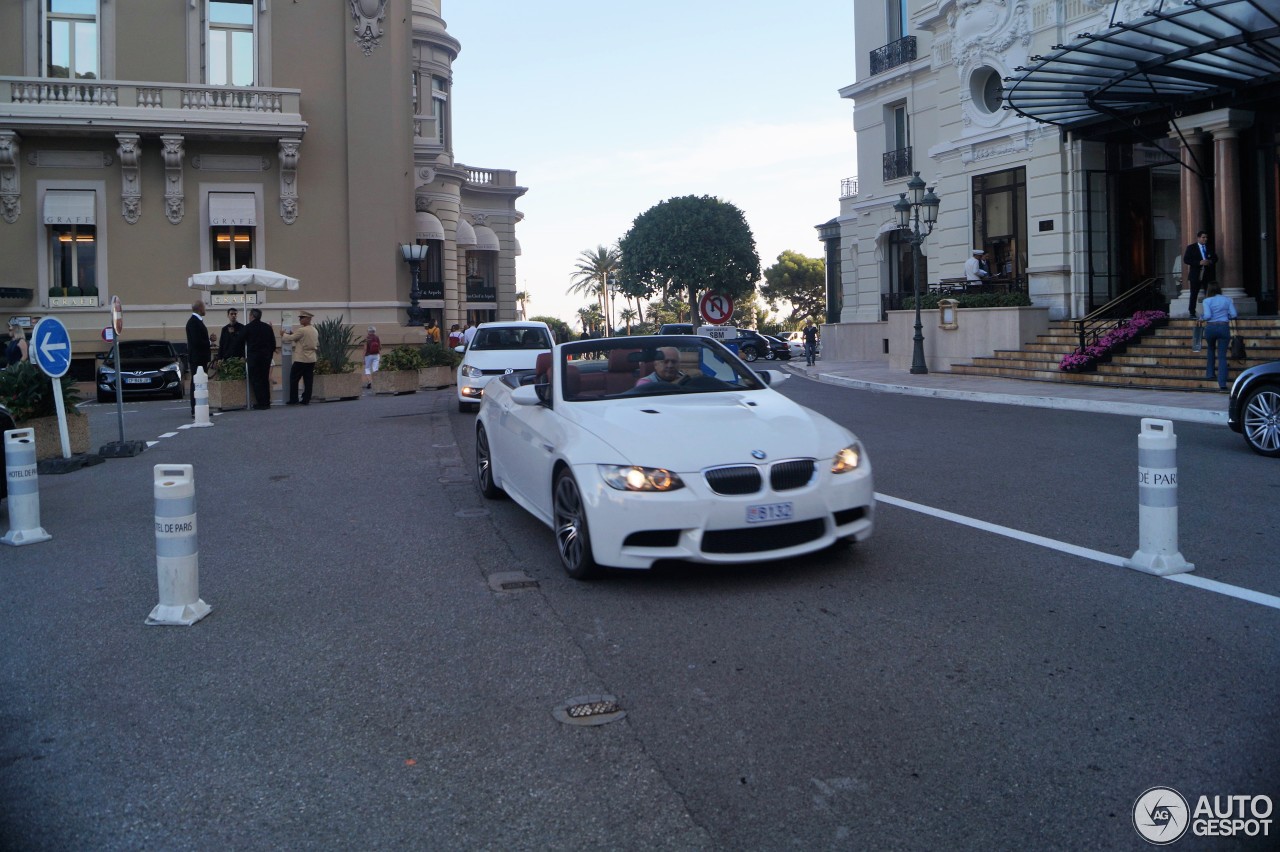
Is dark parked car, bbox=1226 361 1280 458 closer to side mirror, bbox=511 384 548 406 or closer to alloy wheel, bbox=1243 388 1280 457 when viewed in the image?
alloy wheel, bbox=1243 388 1280 457

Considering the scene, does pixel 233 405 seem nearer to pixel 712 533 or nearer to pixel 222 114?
pixel 222 114

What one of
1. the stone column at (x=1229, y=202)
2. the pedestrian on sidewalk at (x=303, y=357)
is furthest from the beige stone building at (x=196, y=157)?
the stone column at (x=1229, y=202)

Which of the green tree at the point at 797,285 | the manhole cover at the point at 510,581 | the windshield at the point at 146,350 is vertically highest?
the green tree at the point at 797,285

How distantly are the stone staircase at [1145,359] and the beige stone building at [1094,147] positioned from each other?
73cm

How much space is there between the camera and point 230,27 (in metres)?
31.0

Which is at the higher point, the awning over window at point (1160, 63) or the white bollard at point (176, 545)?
the awning over window at point (1160, 63)

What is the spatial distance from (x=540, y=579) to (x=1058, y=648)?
2.98 metres

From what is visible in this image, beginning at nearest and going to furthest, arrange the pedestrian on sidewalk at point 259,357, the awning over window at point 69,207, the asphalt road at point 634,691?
the asphalt road at point 634,691 → the pedestrian on sidewalk at point 259,357 → the awning over window at point 69,207

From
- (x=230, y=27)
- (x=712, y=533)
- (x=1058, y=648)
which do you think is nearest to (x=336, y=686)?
(x=712, y=533)

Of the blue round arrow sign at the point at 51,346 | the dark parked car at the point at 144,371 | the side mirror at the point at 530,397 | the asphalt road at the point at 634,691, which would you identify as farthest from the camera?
the dark parked car at the point at 144,371

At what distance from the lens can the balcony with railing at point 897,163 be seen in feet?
120

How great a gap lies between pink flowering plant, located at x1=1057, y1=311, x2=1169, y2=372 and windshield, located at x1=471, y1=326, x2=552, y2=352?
34.1 ft

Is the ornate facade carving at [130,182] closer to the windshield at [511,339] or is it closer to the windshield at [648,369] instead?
the windshield at [511,339]

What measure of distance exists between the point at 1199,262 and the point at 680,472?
1742 centimetres
